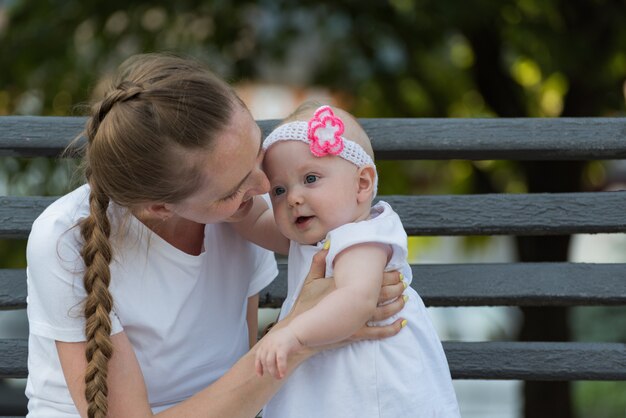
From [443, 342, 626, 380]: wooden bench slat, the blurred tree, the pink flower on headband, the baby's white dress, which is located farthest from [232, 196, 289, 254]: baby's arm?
the blurred tree

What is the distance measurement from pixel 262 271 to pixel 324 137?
485mm

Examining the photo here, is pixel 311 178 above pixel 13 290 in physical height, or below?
above

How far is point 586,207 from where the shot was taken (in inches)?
105

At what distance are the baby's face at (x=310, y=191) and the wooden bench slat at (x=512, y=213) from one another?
51cm

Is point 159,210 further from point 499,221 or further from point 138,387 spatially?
point 499,221

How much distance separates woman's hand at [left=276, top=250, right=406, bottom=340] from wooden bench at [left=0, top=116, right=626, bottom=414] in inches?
19.8

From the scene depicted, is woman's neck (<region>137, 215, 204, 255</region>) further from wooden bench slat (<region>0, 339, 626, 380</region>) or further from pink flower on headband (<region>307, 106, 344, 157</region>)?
wooden bench slat (<region>0, 339, 626, 380</region>)

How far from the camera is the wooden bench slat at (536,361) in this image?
269cm

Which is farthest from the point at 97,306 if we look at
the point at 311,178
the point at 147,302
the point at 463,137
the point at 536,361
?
the point at 536,361

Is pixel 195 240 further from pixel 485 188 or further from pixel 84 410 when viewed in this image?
pixel 485 188

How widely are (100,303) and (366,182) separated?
2.01ft

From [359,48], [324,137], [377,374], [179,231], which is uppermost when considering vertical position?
[359,48]

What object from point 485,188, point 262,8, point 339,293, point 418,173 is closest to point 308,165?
point 339,293

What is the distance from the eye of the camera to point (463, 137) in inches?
106
